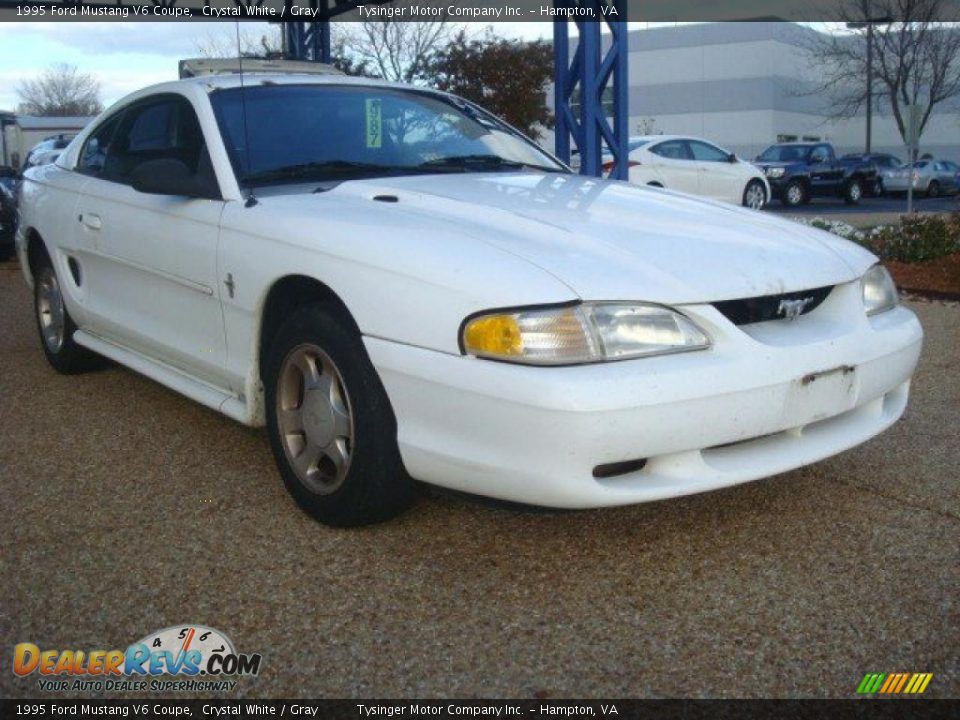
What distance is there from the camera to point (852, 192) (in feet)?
88.8

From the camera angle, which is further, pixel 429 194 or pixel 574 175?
pixel 574 175

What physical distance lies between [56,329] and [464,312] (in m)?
3.47

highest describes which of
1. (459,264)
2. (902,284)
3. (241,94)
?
(241,94)

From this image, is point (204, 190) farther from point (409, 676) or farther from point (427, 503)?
point (409, 676)

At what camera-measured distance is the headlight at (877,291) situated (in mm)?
3469

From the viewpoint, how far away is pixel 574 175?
4379 millimetres

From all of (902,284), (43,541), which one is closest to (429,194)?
(43,541)

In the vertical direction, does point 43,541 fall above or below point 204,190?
below

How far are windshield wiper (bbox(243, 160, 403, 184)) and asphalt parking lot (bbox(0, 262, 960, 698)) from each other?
3.48 feet

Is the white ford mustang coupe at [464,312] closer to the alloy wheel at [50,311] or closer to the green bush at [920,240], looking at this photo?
the alloy wheel at [50,311]

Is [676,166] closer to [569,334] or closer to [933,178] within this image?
[569,334]

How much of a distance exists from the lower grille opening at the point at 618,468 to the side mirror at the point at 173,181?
178 cm
